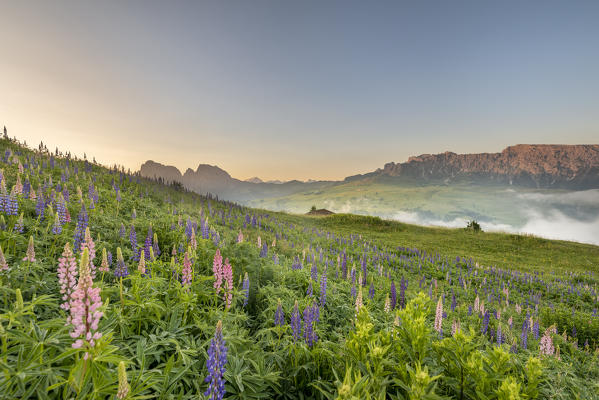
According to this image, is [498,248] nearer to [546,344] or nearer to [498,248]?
[498,248]

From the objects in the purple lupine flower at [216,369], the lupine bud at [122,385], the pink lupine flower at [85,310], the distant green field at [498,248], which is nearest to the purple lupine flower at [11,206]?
the pink lupine flower at [85,310]

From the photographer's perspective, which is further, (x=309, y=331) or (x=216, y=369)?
(x=309, y=331)

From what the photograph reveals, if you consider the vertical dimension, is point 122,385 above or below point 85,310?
below

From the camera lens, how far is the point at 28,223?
5.23 meters

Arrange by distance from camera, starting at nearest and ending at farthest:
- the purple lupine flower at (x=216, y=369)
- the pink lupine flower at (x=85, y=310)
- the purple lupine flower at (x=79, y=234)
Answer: the pink lupine flower at (x=85, y=310) < the purple lupine flower at (x=216, y=369) < the purple lupine flower at (x=79, y=234)

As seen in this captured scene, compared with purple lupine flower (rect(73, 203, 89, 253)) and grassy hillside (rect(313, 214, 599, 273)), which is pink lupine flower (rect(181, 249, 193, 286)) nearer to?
purple lupine flower (rect(73, 203, 89, 253))

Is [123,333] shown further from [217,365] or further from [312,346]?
[312,346]

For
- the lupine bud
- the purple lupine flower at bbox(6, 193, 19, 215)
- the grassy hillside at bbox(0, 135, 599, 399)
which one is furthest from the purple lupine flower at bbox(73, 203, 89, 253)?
the lupine bud

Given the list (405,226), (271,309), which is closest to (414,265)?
(271,309)

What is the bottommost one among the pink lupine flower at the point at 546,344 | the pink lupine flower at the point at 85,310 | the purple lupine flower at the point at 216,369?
the pink lupine flower at the point at 546,344

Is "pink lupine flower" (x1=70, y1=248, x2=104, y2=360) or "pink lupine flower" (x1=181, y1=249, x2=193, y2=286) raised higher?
"pink lupine flower" (x1=70, y1=248, x2=104, y2=360)

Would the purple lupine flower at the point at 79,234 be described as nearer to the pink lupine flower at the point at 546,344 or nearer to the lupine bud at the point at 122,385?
the lupine bud at the point at 122,385

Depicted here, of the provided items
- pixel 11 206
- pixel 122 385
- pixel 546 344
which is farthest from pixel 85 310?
pixel 546 344

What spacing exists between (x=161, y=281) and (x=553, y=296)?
1861cm
